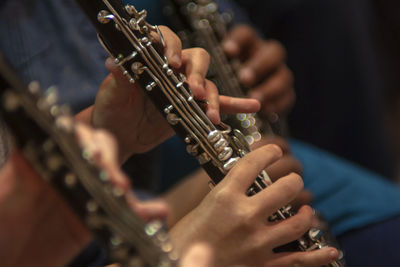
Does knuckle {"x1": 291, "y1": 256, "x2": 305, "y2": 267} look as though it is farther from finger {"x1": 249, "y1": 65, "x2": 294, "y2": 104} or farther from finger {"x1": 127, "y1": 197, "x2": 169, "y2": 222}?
finger {"x1": 249, "y1": 65, "x2": 294, "y2": 104}

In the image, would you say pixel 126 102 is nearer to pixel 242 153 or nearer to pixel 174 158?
pixel 242 153

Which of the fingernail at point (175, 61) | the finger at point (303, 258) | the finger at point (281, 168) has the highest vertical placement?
the fingernail at point (175, 61)

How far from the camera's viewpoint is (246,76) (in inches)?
30.1

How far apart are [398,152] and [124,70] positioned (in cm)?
124

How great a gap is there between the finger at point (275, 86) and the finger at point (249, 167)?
1.28ft

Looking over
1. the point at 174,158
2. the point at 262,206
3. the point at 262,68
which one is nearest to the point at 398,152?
the point at 262,68

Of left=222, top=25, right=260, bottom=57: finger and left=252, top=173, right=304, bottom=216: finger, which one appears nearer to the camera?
left=252, top=173, right=304, bottom=216: finger

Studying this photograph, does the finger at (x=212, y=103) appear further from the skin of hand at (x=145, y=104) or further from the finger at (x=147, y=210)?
the finger at (x=147, y=210)

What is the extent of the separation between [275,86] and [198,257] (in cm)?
56

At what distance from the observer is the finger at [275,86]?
2.76ft

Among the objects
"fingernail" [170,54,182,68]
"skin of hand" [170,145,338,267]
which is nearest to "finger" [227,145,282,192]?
"skin of hand" [170,145,338,267]

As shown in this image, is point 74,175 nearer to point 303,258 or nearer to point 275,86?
point 303,258

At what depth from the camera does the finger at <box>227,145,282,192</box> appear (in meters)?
0.40

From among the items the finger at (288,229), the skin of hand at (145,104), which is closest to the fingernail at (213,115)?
the skin of hand at (145,104)
